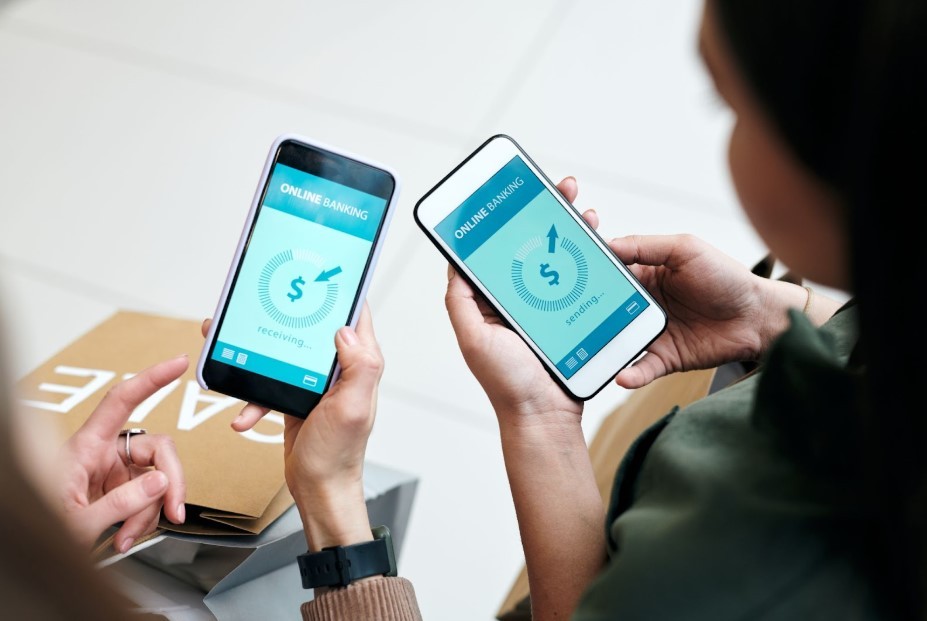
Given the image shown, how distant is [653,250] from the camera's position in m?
0.95

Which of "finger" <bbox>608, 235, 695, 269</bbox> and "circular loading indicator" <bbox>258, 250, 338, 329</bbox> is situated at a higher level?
"finger" <bbox>608, 235, 695, 269</bbox>

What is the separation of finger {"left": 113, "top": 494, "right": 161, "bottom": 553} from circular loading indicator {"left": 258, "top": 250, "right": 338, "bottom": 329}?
0.22 m

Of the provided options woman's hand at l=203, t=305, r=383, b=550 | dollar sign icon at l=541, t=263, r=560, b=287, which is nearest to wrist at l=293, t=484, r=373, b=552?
woman's hand at l=203, t=305, r=383, b=550

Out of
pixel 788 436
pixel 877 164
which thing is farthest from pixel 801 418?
pixel 877 164

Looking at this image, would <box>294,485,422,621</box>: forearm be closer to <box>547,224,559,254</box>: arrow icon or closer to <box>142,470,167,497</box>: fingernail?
<box>142,470,167,497</box>: fingernail

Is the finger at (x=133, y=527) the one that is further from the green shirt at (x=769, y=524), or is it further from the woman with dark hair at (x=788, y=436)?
the green shirt at (x=769, y=524)

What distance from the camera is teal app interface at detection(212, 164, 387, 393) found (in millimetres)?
909

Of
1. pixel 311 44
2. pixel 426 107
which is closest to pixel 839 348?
pixel 426 107

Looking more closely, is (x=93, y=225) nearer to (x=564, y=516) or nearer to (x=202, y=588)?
(x=202, y=588)

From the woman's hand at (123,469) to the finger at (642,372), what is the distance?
45 centimetres

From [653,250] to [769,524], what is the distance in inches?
18.6

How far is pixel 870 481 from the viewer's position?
47 centimetres

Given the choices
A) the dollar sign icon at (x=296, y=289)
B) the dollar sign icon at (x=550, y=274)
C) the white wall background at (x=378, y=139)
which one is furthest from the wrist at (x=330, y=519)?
the white wall background at (x=378, y=139)

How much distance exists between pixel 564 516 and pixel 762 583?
277mm
